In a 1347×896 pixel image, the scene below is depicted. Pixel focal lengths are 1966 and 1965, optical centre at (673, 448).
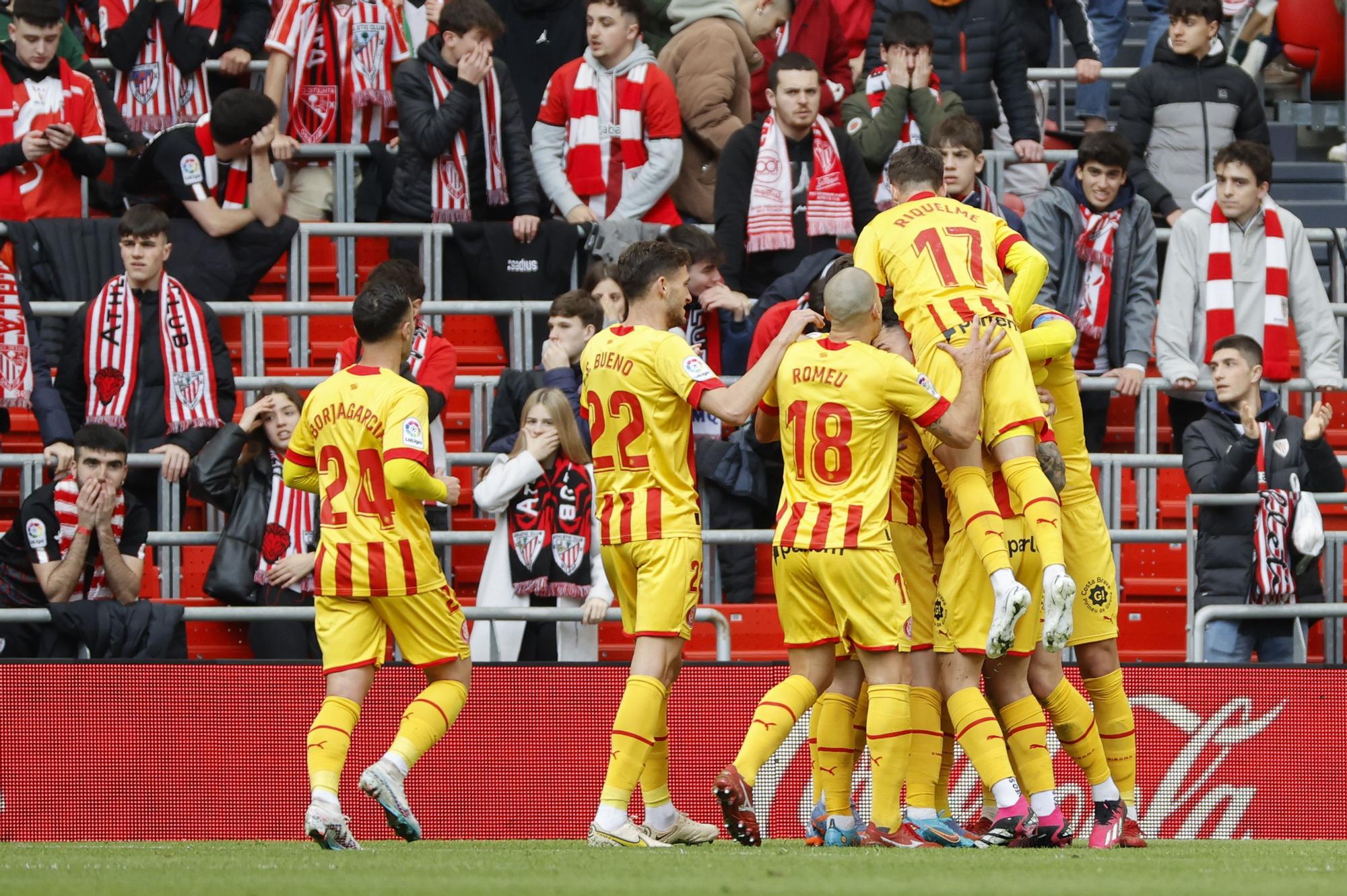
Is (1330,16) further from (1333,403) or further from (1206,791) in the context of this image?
(1206,791)

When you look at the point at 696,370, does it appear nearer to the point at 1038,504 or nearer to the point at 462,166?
the point at 1038,504

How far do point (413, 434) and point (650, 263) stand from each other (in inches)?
49.6

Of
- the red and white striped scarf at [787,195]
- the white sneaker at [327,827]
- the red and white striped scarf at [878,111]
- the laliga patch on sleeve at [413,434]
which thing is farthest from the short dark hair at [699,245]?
the white sneaker at [327,827]

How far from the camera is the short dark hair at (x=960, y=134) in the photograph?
32.5 ft

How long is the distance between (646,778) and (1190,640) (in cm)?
317

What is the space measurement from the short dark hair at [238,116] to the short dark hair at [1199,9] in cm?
593

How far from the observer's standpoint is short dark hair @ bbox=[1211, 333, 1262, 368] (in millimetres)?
10188

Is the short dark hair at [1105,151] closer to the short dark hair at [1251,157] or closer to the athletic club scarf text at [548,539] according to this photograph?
the short dark hair at [1251,157]

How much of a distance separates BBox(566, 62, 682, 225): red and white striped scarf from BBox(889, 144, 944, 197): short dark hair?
4.02 m

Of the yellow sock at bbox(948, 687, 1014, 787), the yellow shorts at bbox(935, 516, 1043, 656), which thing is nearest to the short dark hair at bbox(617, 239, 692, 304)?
the yellow shorts at bbox(935, 516, 1043, 656)

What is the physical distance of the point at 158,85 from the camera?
13.2m

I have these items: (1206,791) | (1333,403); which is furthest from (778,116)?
(1206,791)

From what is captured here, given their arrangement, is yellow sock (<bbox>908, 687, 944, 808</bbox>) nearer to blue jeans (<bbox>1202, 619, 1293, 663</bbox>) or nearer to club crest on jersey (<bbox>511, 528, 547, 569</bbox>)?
blue jeans (<bbox>1202, 619, 1293, 663</bbox>)

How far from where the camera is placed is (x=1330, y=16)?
1490 centimetres
